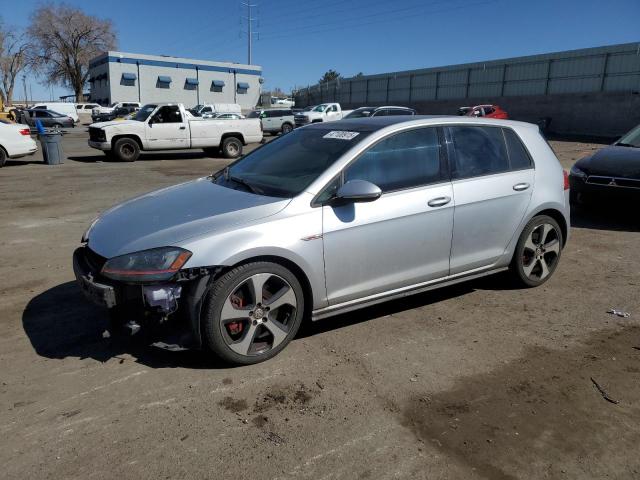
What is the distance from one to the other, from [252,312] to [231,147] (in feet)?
51.3

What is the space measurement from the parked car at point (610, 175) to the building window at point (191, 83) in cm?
5853

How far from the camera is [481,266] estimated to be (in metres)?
4.44

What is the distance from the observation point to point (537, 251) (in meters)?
4.84

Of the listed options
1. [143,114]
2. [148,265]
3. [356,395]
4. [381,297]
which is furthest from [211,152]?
[356,395]

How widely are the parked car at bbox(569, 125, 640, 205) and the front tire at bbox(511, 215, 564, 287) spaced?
2.96m

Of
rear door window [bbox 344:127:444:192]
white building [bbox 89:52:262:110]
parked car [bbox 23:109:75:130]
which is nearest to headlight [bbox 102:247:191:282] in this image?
rear door window [bbox 344:127:444:192]

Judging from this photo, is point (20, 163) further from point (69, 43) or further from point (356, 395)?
point (69, 43)

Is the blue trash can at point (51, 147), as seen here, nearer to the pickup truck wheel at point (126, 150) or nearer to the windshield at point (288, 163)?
the pickup truck wheel at point (126, 150)

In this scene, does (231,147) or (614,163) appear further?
(231,147)

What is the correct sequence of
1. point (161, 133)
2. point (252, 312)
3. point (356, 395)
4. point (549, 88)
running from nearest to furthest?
point (356, 395) < point (252, 312) < point (161, 133) < point (549, 88)

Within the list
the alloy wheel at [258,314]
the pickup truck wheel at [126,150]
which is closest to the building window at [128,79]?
the pickup truck wheel at [126,150]

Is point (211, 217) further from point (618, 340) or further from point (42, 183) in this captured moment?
point (42, 183)

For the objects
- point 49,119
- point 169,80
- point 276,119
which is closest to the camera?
point 276,119

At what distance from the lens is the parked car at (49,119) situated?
36.5 metres
